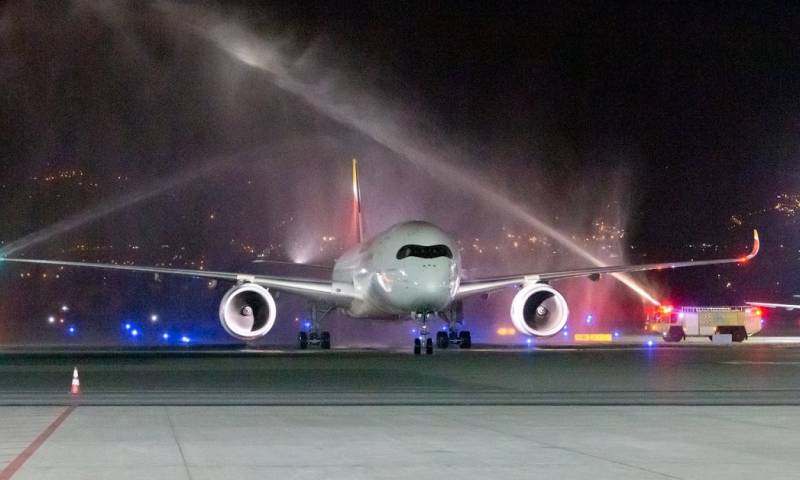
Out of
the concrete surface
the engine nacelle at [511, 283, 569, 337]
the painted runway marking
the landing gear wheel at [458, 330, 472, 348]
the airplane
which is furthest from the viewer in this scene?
the landing gear wheel at [458, 330, 472, 348]

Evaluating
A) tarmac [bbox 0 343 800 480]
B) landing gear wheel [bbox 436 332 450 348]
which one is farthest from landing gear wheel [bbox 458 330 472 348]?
tarmac [bbox 0 343 800 480]

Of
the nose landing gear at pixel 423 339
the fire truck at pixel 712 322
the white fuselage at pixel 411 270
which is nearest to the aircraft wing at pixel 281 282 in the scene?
the white fuselage at pixel 411 270

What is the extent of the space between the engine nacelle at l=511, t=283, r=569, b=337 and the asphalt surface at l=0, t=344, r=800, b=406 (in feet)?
15.1

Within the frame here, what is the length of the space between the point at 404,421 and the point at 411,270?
88.0 feet

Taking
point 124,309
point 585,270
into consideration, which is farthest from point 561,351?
point 124,309

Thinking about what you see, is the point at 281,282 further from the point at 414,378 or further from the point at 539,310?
the point at 414,378

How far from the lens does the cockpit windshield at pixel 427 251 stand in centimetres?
4878

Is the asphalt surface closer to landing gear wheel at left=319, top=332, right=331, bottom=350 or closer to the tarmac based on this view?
the tarmac

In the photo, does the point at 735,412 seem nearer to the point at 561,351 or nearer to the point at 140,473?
the point at 140,473

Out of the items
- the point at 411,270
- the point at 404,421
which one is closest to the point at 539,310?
the point at 411,270

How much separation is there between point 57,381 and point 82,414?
9992mm

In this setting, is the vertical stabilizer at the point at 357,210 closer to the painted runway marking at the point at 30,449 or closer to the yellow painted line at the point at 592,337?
the yellow painted line at the point at 592,337

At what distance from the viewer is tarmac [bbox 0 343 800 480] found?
15984mm

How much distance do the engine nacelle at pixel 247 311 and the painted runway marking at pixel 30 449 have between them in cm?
2951
